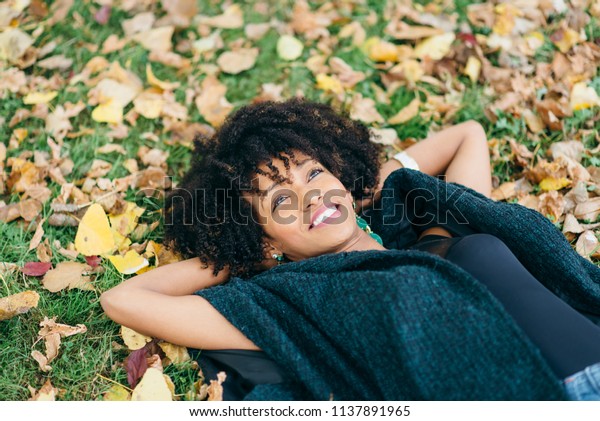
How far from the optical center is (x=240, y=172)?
8.02 feet

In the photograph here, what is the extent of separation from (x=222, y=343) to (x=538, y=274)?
1312 millimetres

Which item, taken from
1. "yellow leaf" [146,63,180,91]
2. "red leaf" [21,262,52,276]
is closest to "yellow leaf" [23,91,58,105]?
"yellow leaf" [146,63,180,91]

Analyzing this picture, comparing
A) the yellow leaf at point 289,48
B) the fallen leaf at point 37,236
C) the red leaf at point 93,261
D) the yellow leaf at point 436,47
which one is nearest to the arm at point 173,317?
the red leaf at point 93,261

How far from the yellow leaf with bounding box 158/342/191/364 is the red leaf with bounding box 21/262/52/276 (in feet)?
2.44

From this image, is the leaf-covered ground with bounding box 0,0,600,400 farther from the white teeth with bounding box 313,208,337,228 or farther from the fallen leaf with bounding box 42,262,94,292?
the white teeth with bounding box 313,208,337,228

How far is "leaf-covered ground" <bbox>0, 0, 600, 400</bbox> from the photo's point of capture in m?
2.46

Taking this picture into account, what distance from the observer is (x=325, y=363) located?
2.15m

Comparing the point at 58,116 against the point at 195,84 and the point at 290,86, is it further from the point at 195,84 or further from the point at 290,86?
the point at 290,86

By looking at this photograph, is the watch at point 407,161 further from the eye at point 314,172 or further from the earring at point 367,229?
the eye at point 314,172

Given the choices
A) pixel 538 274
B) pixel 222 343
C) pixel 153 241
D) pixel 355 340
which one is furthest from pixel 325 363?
pixel 153 241

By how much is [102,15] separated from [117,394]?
2796 mm

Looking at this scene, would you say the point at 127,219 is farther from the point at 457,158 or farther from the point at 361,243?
the point at 457,158

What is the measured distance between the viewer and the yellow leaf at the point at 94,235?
109 inches

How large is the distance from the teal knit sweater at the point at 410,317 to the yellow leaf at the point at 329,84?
125 centimetres
